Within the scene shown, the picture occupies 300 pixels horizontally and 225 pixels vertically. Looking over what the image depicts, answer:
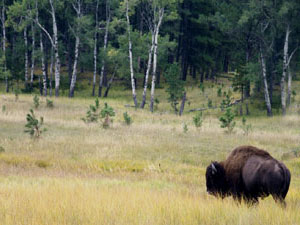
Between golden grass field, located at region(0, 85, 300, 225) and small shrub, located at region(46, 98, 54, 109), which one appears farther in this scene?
small shrub, located at region(46, 98, 54, 109)

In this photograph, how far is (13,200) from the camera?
5949 millimetres

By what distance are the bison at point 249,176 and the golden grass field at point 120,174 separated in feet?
0.86

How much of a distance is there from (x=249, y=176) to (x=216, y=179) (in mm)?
652

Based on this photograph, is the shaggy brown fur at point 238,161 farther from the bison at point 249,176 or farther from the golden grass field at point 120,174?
the golden grass field at point 120,174

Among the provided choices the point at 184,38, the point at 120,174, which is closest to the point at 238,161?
the point at 120,174

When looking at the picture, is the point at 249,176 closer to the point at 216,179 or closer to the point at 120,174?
the point at 216,179

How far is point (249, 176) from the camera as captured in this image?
6316mm

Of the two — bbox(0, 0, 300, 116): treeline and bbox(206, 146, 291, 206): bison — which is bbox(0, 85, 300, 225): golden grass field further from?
bbox(0, 0, 300, 116): treeline

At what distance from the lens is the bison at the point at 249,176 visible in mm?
5734

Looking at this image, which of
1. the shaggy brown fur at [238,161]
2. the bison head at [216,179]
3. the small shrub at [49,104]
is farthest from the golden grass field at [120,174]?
the small shrub at [49,104]

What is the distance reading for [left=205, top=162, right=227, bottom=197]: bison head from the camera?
6605mm

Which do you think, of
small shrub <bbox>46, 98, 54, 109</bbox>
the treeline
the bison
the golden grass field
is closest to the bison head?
the bison

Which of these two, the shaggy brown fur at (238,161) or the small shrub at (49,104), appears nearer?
the shaggy brown fur at (238,161)

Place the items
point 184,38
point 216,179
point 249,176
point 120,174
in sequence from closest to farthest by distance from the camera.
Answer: point 249,176 → point 216,179 → point 120,174 → point 184,38
